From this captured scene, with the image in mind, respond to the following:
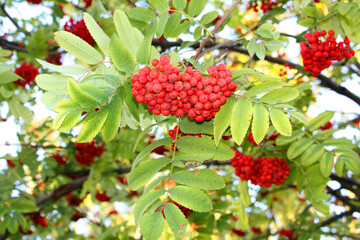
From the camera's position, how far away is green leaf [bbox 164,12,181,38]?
186cm

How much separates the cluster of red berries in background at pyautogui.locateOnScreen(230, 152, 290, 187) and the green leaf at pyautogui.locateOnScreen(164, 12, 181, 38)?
137cm

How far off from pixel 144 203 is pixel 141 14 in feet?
3.81

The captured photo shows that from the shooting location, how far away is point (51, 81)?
5.27 feet

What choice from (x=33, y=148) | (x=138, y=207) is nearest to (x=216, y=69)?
(x=138, y=207)

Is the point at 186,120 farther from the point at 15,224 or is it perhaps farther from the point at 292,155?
the point at 15,224

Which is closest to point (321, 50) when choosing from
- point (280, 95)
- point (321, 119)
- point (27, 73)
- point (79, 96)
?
point (321, 119)

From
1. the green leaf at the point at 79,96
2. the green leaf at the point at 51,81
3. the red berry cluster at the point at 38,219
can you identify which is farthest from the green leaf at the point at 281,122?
the red berry cluster at the point at 38,219

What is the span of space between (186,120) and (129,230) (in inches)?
69.9

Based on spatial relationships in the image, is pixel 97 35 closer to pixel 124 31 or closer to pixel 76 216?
pixel 124 31

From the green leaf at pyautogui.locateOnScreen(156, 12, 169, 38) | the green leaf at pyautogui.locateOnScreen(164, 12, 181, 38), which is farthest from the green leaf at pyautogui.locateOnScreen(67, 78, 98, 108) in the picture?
the green leaf at pyautogui.locateOnScreen(164, 12, 181, 38)

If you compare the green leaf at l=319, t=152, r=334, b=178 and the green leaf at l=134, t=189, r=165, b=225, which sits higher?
the green leaf at l=134, t=189, r=165, b=225

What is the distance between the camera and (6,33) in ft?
15.2

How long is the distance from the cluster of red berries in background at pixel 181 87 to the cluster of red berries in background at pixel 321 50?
1368mm

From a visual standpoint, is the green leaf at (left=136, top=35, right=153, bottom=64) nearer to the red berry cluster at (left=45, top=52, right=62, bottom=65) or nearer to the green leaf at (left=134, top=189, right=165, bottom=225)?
the green leaf at (left=134, top=189, right=165, bottom=225)
